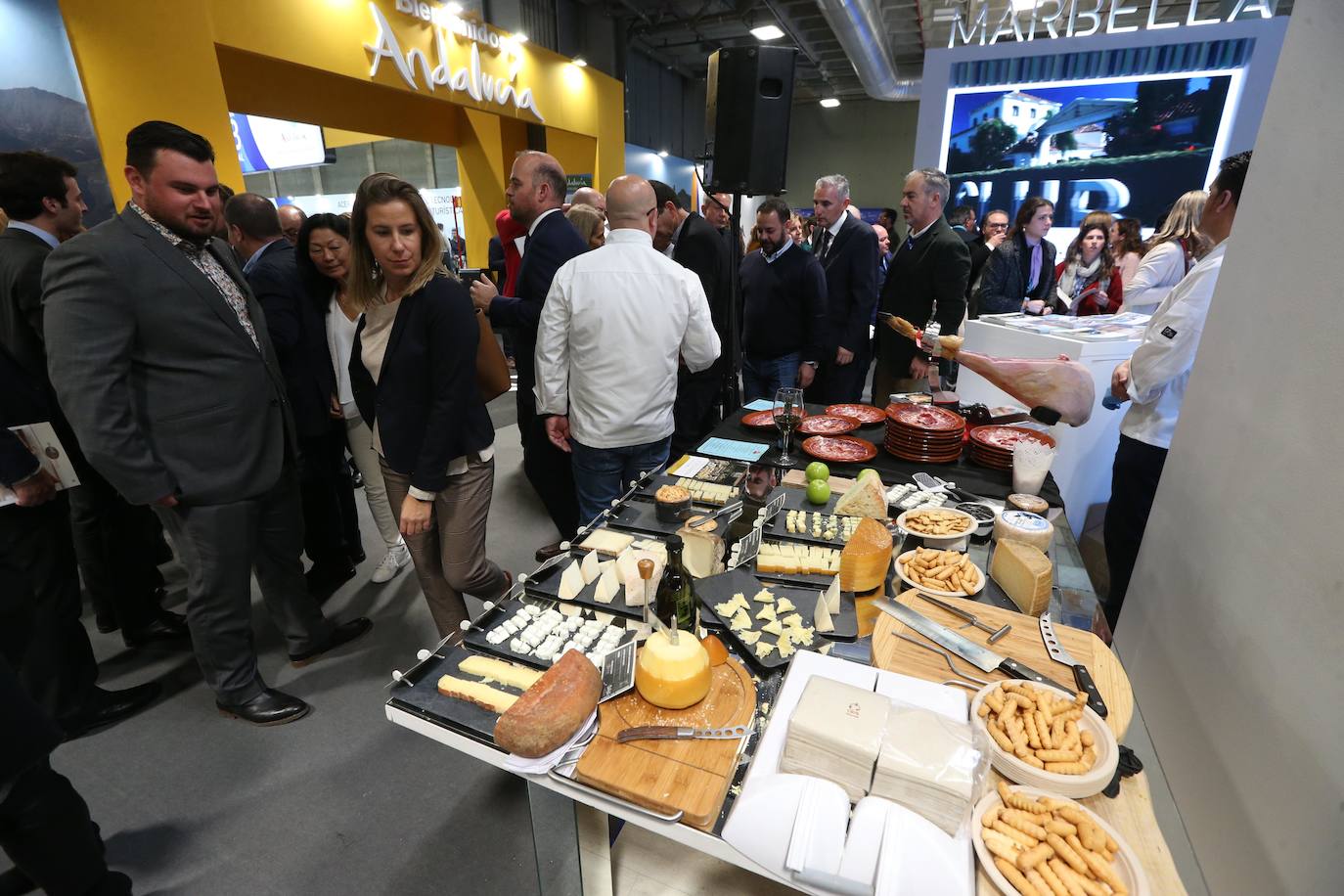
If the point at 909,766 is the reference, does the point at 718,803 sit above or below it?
below

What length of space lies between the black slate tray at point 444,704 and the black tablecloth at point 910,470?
115 cm

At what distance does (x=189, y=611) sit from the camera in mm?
1913

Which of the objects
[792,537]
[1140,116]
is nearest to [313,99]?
[792,537]

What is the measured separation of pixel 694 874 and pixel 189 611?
5.80ft

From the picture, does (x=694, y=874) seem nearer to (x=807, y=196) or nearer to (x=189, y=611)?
(x=189, y=611)

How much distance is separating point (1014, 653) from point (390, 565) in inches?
110

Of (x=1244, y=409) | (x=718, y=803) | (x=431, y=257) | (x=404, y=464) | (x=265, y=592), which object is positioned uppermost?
(x=431, y=257)

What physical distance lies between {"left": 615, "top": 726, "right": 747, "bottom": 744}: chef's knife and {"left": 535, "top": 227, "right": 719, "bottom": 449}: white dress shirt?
1.41 meters

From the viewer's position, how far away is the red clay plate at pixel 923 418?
1952 mm

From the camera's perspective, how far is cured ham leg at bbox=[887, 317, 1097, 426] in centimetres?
199

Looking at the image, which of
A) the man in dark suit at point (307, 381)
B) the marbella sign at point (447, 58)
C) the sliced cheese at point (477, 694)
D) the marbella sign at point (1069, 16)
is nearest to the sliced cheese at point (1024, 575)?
the sliced cheese at point (477, 694)

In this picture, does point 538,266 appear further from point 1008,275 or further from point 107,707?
point 1008,275

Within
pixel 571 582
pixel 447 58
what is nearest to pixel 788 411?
pixel 571 582

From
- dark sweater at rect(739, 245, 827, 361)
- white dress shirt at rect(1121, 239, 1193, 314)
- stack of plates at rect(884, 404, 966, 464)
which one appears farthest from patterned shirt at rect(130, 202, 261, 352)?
white dress shirt at rect(1121, 239, 1193, 314)
